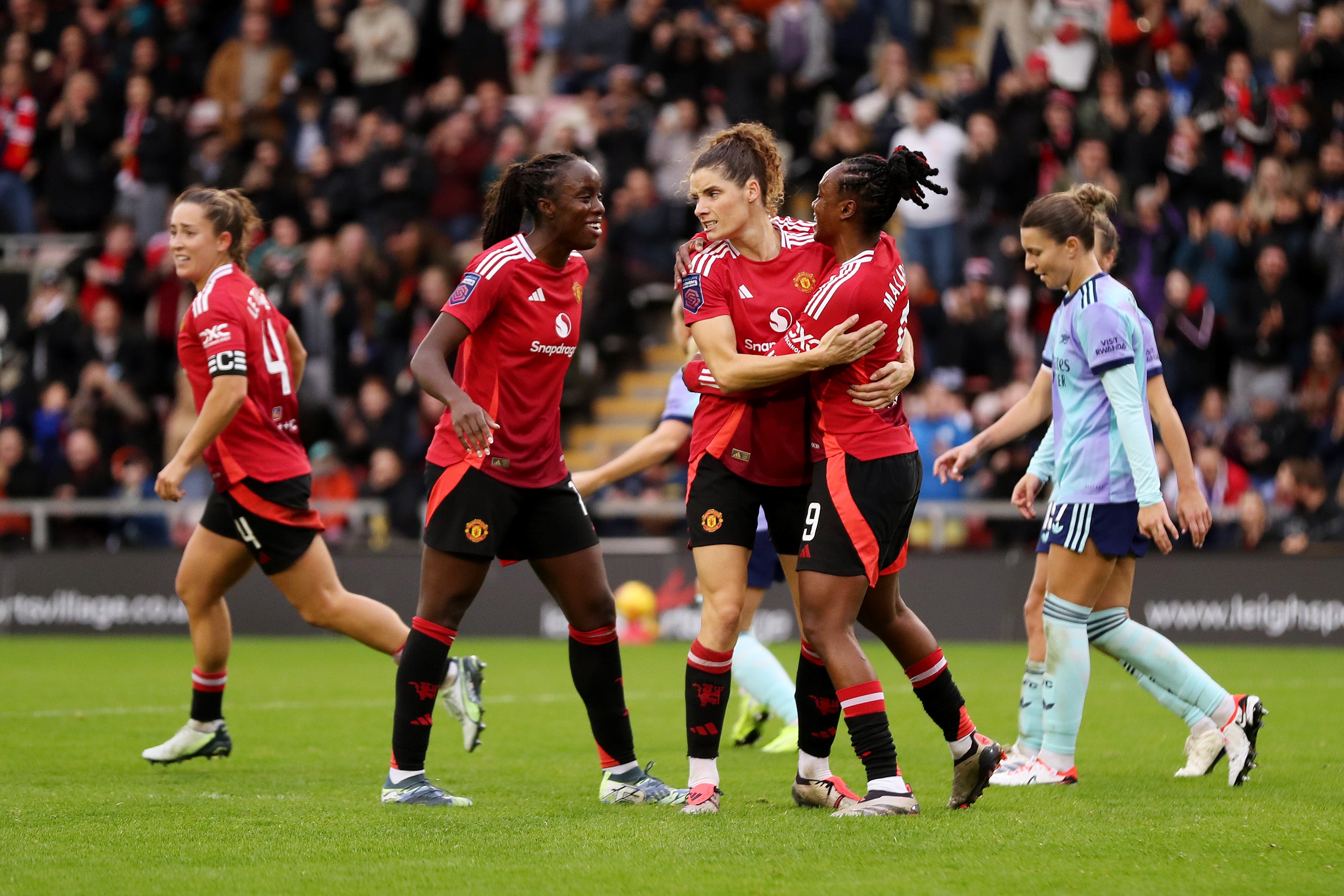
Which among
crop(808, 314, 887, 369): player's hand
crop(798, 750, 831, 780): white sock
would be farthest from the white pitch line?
crop(808, 314, 887, 369): player's hand

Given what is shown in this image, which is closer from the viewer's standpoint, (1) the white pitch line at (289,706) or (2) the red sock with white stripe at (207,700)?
(2) the red sock with white stripe at (207,700)

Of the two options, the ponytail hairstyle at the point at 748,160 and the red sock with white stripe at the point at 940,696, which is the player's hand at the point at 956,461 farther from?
the ponytail hairstyle at the point at 748,160

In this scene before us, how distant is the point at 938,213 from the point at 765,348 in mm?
10921

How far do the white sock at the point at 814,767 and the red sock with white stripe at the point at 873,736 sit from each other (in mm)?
398

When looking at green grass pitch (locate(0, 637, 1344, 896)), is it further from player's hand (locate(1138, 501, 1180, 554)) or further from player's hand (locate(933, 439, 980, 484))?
player's hand (locate(933, 439, 980, 484))

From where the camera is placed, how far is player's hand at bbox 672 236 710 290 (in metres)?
5.91

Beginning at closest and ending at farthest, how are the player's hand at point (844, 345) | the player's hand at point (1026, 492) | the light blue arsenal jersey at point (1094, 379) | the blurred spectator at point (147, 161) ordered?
the player's hand at point (844, 345)
the light blue arsenal jersey at point (1094, 379)
the player's hand at point (1026, 492)
the blurred spectator at point (147, 161)

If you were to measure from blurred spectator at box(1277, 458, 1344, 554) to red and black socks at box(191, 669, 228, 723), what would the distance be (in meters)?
9.59

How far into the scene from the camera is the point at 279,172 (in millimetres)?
19078

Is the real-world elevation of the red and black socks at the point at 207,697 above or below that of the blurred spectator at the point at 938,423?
below

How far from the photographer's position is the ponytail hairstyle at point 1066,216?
666cm

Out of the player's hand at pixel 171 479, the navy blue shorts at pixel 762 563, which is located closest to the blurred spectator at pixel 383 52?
the navy blue shorts at pixel 762 563

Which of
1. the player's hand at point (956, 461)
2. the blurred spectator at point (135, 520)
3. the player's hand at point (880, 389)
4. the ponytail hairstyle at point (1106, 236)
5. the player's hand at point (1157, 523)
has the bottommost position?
the blurred spectator at point (135, 520)

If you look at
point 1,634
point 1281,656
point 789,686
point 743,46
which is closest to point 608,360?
point 743,46
